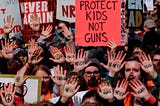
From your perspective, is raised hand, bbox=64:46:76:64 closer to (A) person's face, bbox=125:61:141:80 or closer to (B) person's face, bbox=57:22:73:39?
(B) person's face, bbox=57:22:73:39

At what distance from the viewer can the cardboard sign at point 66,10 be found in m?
5.22

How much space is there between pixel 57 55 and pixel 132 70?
0.76m

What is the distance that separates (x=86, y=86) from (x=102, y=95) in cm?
18

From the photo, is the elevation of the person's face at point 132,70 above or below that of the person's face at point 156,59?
below

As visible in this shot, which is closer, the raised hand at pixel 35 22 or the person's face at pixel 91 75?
the person's face at pixel 91 75

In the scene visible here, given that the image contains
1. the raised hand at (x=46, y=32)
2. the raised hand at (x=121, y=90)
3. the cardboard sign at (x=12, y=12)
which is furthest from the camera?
the cardboard sign at (x=12, y=12)

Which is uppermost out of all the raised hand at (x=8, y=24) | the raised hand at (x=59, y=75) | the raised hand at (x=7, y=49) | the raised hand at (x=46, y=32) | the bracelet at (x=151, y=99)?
the raised hand at (x=8, y=24)

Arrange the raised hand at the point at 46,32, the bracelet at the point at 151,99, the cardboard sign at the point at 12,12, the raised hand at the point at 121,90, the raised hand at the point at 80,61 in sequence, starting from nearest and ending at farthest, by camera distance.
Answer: the bracelet at the point at 151,99
the raised hand at the point at 121,90
the raised hand at the point at 80,61
the raised hand at the point at 46,32
the cardboard sign at the point at 12,12

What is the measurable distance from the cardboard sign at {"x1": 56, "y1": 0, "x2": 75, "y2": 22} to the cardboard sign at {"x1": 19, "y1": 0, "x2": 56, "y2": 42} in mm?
65

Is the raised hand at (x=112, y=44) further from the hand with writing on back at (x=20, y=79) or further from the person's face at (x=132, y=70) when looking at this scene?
the hand with writing on back at (x=20, y=79)

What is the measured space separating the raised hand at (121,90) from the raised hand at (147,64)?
22 centimetres

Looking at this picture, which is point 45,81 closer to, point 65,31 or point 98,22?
point 65,31

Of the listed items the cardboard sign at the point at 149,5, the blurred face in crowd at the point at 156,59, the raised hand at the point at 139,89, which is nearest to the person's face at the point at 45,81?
the raised hand at the point at 139,89

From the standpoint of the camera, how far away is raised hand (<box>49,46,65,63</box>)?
5.31 metres
